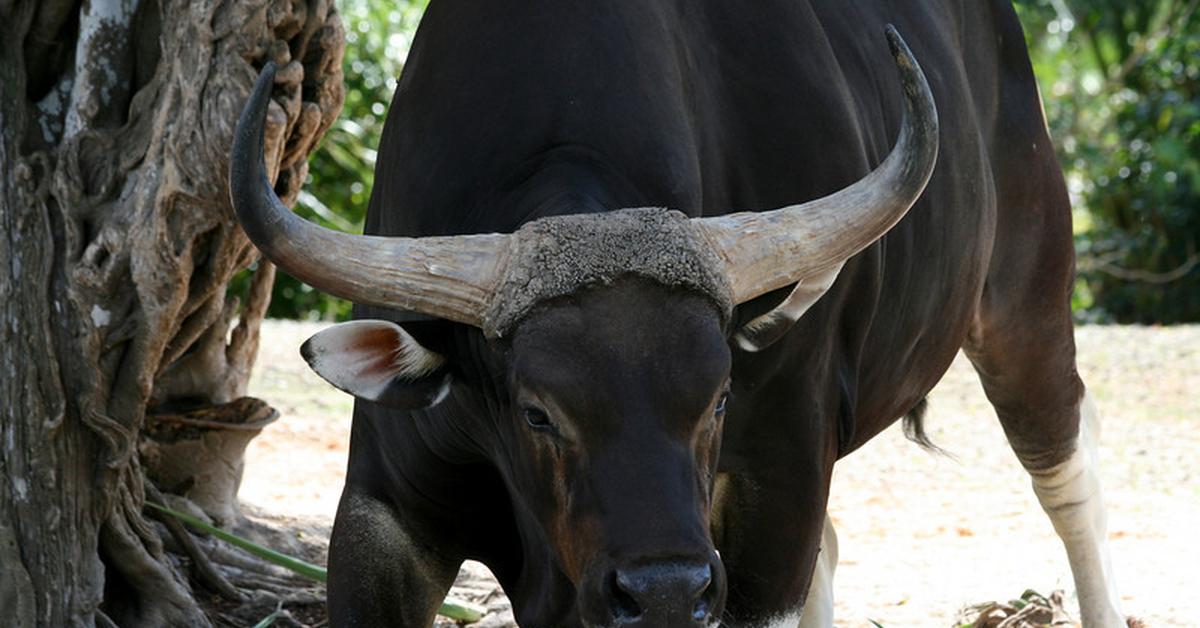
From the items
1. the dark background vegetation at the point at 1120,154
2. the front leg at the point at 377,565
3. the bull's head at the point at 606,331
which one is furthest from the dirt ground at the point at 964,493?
the dark background vegetation at the point at 1120,154

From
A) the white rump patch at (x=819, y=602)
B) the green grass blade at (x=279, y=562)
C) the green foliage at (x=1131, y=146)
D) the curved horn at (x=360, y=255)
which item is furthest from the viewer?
the green foliage at (x=1131, y=146)

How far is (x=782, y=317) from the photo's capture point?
3730 mm

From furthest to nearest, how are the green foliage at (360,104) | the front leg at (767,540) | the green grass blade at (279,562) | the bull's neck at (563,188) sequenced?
the green foliage at (360,104) → the green grass blade at (279,562) → the front leg at (767,540) → the bull's neck at (563,188)

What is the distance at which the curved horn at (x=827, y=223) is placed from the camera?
11.6 feet

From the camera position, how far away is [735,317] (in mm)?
3645

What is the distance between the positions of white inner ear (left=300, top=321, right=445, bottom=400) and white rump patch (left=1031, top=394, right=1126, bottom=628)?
3.08 m

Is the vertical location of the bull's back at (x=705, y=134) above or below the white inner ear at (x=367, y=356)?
above

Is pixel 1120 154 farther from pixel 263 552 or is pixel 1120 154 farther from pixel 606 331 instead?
pixel 606 331

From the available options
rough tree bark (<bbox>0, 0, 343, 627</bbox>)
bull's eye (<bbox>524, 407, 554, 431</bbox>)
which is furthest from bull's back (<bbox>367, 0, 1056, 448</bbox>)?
rough tree bark (<bbox>0, 0, 343, 627</bbox>)

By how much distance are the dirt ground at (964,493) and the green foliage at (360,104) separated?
1.60 meters

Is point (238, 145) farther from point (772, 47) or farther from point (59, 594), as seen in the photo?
point (59, 594)

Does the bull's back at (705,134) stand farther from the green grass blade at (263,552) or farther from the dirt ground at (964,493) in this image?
the dirt ground at (964,493)

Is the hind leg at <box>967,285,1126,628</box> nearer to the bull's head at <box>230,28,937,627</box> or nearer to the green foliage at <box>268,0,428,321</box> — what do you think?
the bull's head at <box>230,28,937,627</box>

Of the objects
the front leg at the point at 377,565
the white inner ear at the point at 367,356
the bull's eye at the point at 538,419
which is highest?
the white inner ear at the point at 367,356
